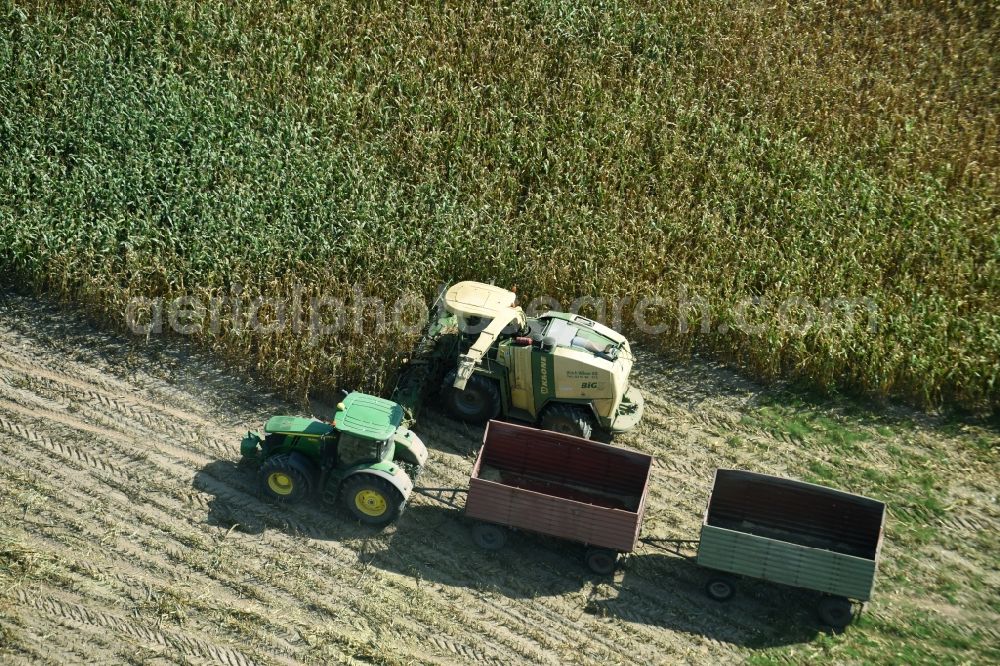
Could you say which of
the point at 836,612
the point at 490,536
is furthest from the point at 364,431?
the point at 836,612

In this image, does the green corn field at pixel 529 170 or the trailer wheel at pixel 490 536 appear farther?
the green corn field at pixel 529 170

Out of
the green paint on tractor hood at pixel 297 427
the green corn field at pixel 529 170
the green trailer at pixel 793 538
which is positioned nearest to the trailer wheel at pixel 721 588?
the green trailer at pixel 793 538

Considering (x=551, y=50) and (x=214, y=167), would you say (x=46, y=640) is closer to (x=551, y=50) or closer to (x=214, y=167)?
(x=214, y=167)

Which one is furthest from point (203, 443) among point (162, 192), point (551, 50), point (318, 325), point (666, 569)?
point (551, 50)

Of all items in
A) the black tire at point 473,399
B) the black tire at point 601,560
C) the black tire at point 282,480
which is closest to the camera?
the black tire at point 601,560

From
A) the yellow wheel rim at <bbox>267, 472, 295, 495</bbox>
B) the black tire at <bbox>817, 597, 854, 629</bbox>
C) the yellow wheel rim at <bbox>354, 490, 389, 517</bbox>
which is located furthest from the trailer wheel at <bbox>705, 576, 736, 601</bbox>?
the yellow wheel rim at <bbox>267, 472, 295, 495</bbox>

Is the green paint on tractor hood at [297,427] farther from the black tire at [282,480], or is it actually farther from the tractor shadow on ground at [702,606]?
the tractor shadow on ground at [702,606]

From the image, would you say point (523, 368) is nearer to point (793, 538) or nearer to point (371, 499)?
point (371, 499)
